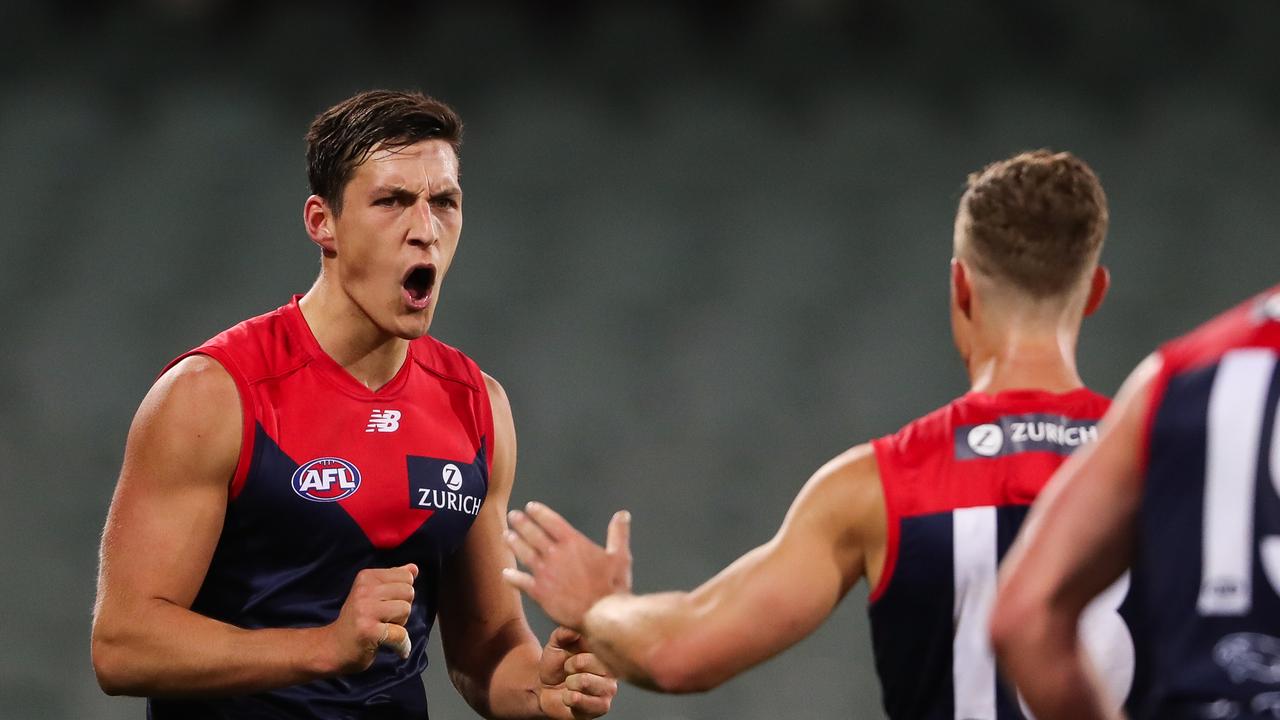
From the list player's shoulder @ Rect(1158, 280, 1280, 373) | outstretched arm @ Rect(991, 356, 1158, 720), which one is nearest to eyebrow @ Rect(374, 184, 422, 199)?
outstretched arm @ Rect(991, 356, 1158, 720)

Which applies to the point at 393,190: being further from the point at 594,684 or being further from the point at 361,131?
the point at 594,684

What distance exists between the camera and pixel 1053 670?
5.56 feet

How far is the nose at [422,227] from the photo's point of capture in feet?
10.7

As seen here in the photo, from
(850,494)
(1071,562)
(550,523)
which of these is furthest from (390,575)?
(1071,562)

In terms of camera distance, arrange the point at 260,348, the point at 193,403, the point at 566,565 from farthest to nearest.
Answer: the point at 260,348, the point at 193,403, the point at 566,565

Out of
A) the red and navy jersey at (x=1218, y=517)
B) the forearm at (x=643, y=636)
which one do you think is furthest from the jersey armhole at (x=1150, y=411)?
the forearm at (x=643, y=636)

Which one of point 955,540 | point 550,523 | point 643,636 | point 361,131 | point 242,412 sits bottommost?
point 643,636

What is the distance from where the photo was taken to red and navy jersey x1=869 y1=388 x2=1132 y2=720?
2.19m

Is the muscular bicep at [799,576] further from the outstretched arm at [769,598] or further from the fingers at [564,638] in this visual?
the fingers at [564,638]

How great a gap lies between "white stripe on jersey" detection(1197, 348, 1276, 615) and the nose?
82.7 inches

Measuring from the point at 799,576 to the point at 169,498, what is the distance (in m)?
1.36

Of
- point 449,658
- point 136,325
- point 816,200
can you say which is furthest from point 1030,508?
point 136,325

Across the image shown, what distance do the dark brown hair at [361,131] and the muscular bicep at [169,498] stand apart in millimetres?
639

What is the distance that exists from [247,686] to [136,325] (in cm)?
520
